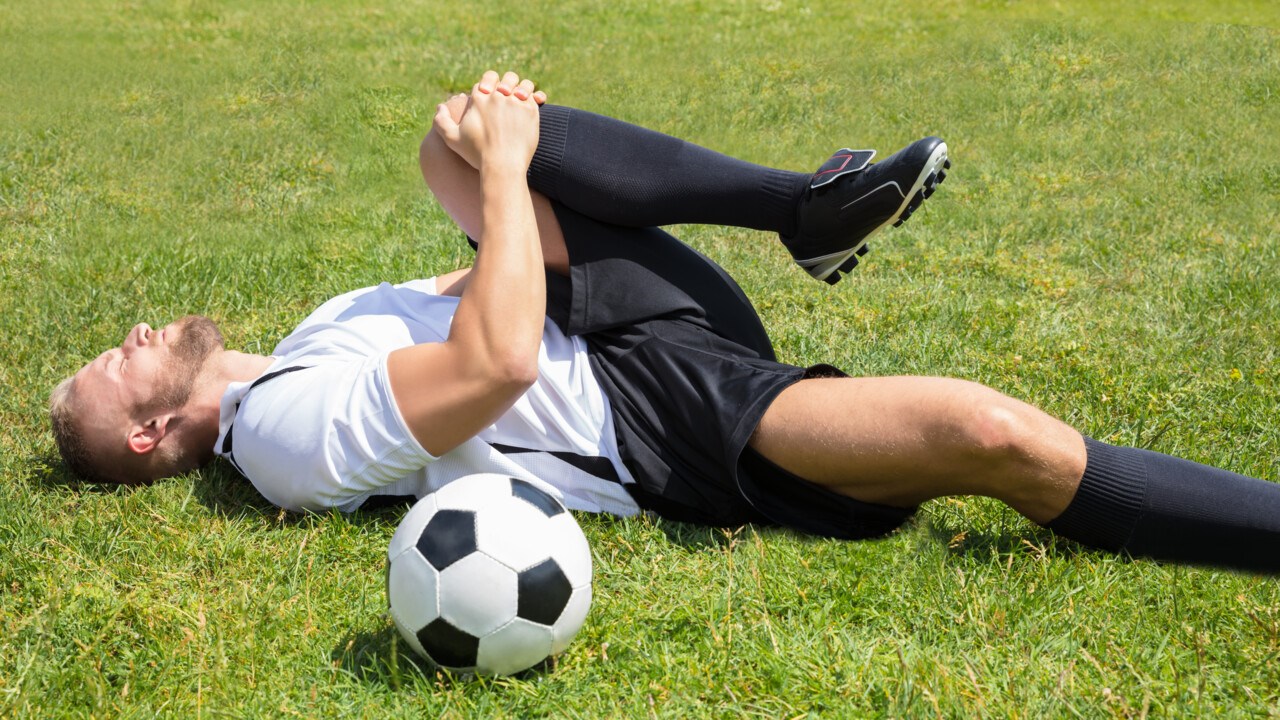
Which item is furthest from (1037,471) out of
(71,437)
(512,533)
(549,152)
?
(71,437)

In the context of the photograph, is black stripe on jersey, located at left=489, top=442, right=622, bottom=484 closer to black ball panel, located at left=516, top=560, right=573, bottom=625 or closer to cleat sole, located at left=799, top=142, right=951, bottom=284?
black ball panel, located at left=516, top=560, right=573, bottom=625

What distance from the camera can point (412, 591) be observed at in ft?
9.13

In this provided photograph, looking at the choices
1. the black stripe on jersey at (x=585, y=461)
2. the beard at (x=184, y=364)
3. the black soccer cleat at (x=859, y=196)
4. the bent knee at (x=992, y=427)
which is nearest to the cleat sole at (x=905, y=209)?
the black soccer cleat at (x=859, y=196)

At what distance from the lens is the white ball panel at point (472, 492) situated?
2873 mm

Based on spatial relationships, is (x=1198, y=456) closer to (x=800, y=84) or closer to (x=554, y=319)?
(x=554, y=319)

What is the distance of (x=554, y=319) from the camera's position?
12.4ft

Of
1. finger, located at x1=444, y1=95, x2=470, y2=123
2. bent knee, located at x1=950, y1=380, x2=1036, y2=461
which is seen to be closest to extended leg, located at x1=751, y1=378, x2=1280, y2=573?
bent knee, located at x1=950, y1=380, x2=1036, y2=461

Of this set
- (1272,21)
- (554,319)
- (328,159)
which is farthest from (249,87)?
(1272,21)

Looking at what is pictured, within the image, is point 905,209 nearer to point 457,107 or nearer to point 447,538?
point 457,107

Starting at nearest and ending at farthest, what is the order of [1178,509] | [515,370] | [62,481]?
[1178,509]
[515,370]
[62,481]

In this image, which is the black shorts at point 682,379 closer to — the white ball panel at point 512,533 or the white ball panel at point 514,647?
the white ball panel at point 512,533

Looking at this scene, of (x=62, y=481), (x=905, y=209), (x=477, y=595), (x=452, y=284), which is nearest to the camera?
(x=477, y=595)

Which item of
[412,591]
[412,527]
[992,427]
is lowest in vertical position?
[412,591]

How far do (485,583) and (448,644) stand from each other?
0.20 metres
